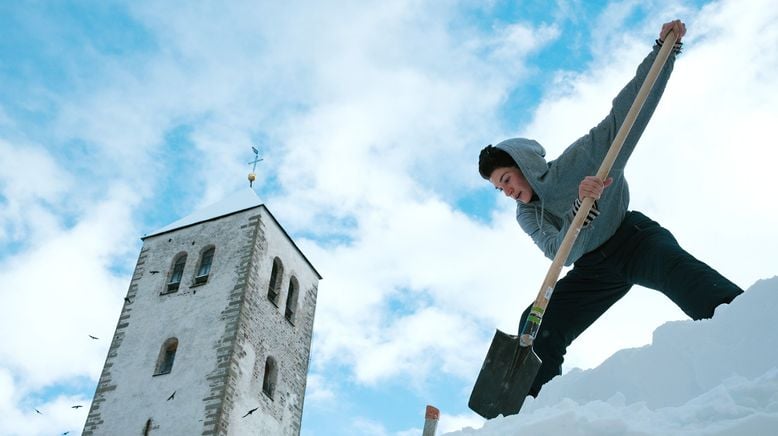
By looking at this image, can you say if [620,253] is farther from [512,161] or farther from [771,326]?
[771,326]

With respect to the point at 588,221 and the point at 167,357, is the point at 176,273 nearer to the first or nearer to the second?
the point at 167,357

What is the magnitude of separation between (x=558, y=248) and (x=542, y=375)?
59cm

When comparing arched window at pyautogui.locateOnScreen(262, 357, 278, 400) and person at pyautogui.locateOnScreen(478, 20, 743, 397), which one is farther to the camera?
arched window at pyautogui.locateOnScreen(262, 357, 278, 400)

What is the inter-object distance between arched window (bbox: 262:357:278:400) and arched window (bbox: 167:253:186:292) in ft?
12.3

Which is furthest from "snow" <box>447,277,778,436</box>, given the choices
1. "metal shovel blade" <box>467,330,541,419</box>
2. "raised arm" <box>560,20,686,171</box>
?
"raised arm" <box>560,20,686,171</box>

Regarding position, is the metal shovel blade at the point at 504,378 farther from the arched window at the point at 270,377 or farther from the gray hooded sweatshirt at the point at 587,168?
the arched window at the point at 270,377

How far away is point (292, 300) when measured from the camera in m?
24.5

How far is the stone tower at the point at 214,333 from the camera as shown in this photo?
63.5 ft

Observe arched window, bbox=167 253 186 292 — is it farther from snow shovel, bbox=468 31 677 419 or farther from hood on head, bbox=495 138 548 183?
snow shovel, bbox=468 31 677 419

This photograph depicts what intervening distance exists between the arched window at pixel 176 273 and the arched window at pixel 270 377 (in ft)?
12.3

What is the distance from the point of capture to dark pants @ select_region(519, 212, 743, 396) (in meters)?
3.12

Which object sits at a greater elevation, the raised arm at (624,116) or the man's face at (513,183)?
the raised arm at (624,116)

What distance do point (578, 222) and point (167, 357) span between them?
19415mm

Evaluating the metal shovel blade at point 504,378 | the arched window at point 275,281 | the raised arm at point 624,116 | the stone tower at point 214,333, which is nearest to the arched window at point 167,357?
the stone tower at point 214,333
